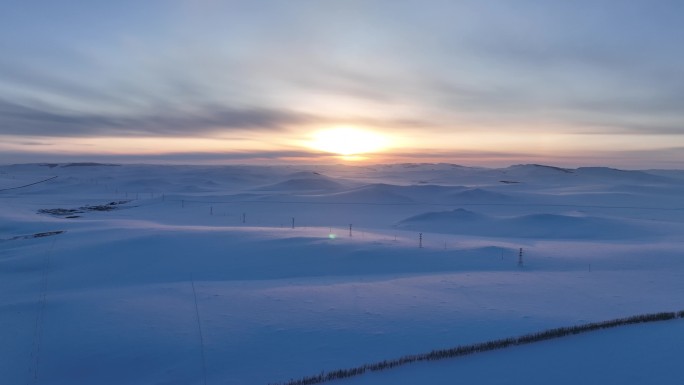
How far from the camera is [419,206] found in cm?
4506

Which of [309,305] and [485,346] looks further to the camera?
[309,305]

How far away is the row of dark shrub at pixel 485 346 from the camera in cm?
738

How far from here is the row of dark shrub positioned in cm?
738

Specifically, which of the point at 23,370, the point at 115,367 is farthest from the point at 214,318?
the point at 23,370

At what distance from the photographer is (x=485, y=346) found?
8.39m

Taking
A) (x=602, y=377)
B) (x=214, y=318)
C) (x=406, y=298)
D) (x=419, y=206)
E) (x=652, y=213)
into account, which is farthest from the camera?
(x=419, y=206)

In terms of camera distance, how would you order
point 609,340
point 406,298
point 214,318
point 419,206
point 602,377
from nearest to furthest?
point 602,377 < point 609,340 < point 214,318 < point 406,298 < point 419,206

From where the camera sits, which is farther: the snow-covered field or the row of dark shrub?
the snow-covered field

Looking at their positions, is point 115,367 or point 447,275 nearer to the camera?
point 115,367

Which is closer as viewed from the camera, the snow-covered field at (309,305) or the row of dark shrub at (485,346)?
the row of dark shrub at (485,346)

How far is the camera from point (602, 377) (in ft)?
23.9

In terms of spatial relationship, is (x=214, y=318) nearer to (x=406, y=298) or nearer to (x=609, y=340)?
(x=406, y=298)

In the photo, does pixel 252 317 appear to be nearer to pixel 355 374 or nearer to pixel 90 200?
pixel 355 374

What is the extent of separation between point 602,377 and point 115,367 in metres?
8.19
